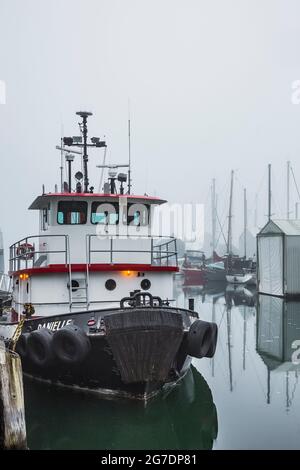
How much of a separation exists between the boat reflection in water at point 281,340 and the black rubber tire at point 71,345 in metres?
5.11

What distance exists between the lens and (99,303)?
14.5 metres

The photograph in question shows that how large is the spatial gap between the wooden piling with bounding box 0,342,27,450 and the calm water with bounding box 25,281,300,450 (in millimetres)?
2050

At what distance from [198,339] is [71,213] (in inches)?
190

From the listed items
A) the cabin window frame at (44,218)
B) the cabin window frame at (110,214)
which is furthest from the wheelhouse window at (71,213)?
the cabin window frame at (44,218)

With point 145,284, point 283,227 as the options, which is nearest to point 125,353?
point 145,284

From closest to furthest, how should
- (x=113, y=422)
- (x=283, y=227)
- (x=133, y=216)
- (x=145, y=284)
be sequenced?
(x=113, y=422)
(x=145, y=284)
(x=133, y=216)
(x=283, y=227)

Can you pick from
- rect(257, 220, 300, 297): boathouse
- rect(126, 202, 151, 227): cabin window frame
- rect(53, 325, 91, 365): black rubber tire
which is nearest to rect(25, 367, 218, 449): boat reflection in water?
rect(53, 325, 91, 365): black rubber tire

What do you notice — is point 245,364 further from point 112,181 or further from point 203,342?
point 112,181

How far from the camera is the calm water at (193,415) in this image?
11.3 meters

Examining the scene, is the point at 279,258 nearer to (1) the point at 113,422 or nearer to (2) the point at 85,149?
(2) the point at 85,149

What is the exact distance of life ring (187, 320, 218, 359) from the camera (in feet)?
43.7

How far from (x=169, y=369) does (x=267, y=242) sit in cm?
3094

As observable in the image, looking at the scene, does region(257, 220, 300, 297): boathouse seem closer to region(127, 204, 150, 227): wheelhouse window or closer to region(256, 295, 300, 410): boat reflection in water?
region(256, 295, 300, 410): boat reflection in water

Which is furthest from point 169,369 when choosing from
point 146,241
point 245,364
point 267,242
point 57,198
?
point 267,242
